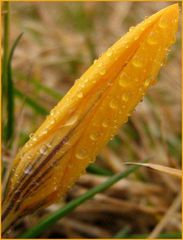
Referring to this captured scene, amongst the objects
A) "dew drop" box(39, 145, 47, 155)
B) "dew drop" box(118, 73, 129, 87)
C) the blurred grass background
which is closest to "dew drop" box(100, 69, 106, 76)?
"dew drop" box(118, 73, 129, 87)

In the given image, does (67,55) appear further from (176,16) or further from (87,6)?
(176,16)

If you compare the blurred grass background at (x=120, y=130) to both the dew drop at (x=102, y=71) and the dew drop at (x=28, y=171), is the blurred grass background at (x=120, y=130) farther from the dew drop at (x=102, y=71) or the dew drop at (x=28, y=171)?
the dew drop at (x=102, y=71)

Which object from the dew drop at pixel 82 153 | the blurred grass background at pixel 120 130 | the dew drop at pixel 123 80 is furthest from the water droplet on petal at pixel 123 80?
the blurred grass background at pixel 120 130

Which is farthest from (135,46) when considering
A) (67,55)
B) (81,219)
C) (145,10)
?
(145,10)

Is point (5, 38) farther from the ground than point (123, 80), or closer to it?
farther from the ground

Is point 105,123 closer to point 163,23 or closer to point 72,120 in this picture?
point 72,120

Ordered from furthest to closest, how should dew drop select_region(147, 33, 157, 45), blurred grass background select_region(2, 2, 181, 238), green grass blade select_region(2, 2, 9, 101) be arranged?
blurred grass background select_region(2, 2, 181, 238) → green grass blade select_region(2, 2, 9, 101) → dew drop select_region(147, 33, 157, 45)

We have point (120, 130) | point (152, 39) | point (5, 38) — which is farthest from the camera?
point (120, 130)

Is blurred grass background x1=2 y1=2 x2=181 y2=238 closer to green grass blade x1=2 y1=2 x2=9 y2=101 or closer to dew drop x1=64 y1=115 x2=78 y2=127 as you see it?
green grass blade x1=2 y1=2 x2=9 y2=101

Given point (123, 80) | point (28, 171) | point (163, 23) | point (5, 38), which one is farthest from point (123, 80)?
point (5, 38)
